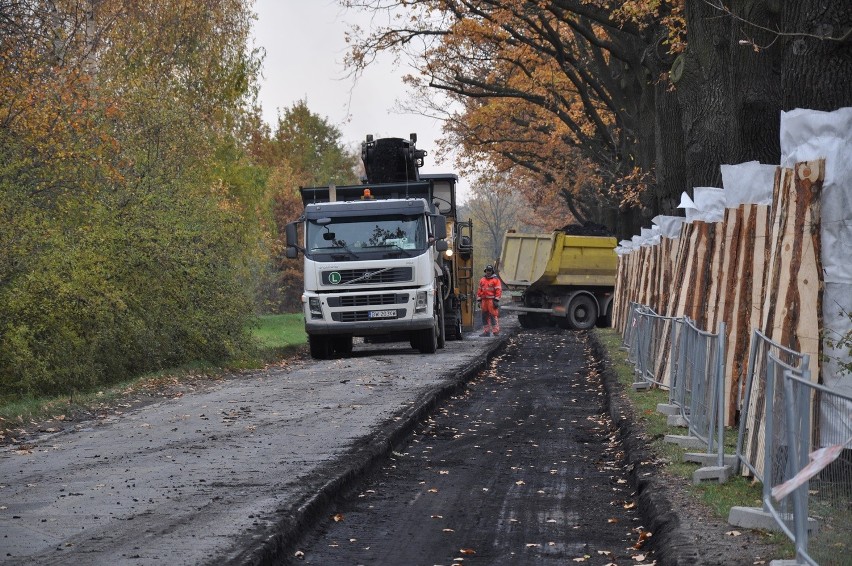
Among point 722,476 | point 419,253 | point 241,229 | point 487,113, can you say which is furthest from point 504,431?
point 487,113

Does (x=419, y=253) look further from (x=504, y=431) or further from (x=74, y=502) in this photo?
(x=74, y=502)

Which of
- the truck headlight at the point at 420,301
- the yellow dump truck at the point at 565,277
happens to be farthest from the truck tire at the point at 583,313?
the truck headlight at the point at 420,301

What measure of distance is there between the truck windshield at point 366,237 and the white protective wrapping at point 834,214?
15171 mm

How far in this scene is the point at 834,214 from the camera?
9938 millimetres

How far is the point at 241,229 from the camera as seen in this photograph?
25.6 m

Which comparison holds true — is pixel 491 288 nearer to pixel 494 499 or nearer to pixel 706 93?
pixel 706 93

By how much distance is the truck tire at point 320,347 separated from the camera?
26.5 m

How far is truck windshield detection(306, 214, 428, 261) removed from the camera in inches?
976

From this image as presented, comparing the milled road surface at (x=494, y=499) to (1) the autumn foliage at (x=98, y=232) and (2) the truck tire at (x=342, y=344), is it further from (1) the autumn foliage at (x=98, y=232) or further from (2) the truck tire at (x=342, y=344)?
(2) the truck tire at (x=342, y=344)

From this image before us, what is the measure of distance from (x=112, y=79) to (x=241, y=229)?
27.8 feet

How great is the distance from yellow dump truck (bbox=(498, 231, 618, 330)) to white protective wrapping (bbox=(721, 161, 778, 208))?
27.5m

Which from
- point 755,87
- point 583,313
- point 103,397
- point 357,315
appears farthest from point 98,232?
point 583,313

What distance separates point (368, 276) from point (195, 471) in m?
14.3

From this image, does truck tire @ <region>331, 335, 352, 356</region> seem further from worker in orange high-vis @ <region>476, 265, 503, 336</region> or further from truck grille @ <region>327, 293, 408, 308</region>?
worker in orange high-vis @ <region>476, 265, 503, 336</region>
